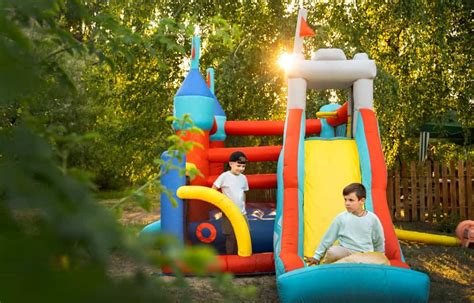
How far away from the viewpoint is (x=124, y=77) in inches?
456

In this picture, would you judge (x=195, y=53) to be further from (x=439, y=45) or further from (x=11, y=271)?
(x=11, y=271)

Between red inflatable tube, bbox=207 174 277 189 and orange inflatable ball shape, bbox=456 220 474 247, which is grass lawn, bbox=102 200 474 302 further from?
red inflatable tube, bbox=207 174 277 189

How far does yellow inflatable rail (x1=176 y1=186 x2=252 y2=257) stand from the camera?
5.94 meters

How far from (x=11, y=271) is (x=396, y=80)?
970 centimetres

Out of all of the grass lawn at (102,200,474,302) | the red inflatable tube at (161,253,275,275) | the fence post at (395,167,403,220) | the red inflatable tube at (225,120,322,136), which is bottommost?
the grass lawn at (102,200,474,302)

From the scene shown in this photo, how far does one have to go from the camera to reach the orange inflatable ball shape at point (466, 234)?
7973 mm

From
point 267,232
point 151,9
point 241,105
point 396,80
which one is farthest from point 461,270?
point 151,9

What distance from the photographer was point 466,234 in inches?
316

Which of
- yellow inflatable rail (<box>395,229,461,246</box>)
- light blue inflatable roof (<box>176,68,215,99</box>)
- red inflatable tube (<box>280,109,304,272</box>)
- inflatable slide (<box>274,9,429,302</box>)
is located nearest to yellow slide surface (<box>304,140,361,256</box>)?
inflatable slide (<box>274,9,429,302</box>)

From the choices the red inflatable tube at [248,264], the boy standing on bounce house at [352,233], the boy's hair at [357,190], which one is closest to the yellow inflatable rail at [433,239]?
the red inflatable tube at [248,264]

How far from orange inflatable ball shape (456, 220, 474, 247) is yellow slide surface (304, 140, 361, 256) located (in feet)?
9.41

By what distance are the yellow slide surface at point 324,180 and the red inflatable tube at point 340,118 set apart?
1221 millimetres

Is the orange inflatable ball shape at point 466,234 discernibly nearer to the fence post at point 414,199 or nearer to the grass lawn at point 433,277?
the grass lawn at point 433,277

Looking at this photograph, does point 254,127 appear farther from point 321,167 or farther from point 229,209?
point 229,209
